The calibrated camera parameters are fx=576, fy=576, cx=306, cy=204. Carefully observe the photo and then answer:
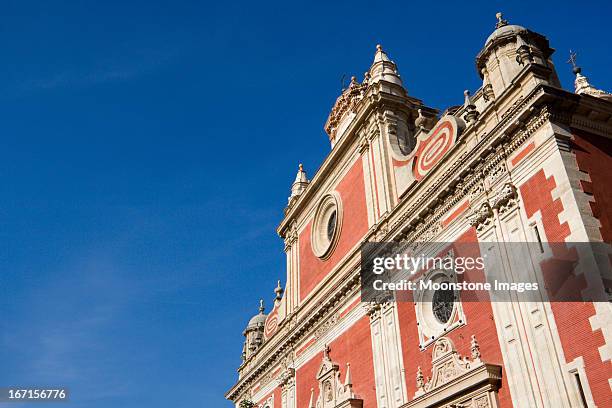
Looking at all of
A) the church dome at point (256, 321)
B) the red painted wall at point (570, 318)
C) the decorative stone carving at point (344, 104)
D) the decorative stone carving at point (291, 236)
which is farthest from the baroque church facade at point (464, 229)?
the church dome at point (256, 321)

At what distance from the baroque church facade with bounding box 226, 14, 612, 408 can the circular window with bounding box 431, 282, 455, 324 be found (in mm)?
66

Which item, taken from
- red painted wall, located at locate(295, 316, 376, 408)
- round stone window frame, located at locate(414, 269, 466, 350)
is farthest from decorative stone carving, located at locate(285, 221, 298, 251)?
round stone window frame, located at locate(414, 269, 466, 350)

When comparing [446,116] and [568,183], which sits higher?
[446,116]

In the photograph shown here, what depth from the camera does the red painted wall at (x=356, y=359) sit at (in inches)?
710

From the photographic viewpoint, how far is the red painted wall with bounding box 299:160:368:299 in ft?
70.1

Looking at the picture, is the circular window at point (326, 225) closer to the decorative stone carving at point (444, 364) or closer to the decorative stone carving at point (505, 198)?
the decorative stone carving at point (444, 364)

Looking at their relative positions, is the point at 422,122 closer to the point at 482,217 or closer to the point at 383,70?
the point at 383,70

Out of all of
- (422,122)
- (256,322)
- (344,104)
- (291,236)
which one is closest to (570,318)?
(422,122)

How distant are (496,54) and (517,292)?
22.1ft

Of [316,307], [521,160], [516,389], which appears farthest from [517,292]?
[316,307]

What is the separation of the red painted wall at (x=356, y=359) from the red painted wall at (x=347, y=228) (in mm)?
3308

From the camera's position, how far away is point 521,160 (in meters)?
13.5

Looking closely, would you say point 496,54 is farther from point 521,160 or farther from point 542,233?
point 542,233

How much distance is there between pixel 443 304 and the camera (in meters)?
15.6
